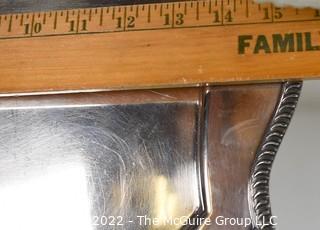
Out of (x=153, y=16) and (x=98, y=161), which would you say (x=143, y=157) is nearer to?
(x=98, y=161)

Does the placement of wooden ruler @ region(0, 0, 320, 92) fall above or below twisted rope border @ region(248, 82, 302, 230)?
above

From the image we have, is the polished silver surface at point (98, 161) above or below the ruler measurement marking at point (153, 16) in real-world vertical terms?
below

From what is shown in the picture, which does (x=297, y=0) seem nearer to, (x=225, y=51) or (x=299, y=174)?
(x=225, y=51)

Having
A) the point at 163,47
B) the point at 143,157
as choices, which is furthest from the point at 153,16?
the point at 143,157

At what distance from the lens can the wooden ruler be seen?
1.96 feet

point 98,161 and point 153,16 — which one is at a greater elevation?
point 153,16

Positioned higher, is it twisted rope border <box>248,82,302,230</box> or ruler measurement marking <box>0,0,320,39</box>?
ruler measurement marking <box>0,0,320,39</box>

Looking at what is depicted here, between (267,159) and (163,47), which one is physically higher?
(163,47)

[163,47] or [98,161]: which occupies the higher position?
[163,47]

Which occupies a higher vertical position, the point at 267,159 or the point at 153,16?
the point at 153,16

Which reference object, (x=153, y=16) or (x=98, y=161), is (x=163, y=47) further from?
(x=98, y=161)

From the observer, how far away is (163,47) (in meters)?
0.62

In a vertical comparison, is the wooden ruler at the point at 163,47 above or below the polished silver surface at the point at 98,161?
above

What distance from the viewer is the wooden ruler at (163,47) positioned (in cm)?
60
